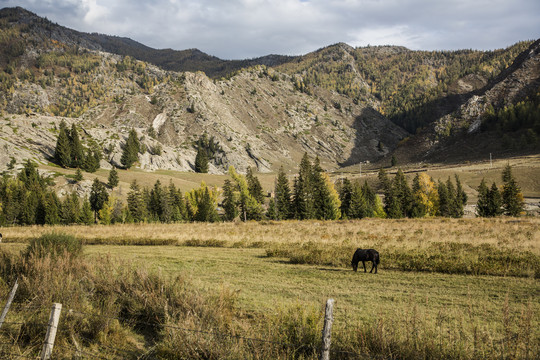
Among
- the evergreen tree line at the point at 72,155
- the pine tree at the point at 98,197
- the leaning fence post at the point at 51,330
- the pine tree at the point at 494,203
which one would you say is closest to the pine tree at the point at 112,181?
the pine tree at the point at 98,197

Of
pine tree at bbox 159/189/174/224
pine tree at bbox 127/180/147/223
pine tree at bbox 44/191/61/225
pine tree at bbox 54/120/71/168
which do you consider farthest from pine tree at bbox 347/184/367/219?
pine tree at bbox 54/120/71/168

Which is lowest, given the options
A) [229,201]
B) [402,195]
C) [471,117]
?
[229,201]

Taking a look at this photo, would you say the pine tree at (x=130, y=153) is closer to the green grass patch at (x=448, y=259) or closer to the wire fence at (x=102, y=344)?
the green grass patch at (x=448, y=259)

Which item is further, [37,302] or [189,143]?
[189,143]

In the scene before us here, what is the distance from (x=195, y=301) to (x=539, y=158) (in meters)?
147

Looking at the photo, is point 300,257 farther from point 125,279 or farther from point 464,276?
point 125,279

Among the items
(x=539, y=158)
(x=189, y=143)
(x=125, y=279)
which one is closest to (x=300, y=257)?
(x=125, y=279)

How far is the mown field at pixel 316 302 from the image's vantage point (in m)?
6.29

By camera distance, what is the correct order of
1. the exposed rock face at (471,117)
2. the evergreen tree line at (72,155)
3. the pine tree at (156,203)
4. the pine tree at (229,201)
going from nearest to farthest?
the pine tree at (229,201)
the pine tree at (156,203)
the evergreen tree line at (72,155)
the exposed rock face at (471,117)

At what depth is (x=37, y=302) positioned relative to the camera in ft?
30.6

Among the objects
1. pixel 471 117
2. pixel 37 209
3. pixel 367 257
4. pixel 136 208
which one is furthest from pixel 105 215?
pixel 471 117

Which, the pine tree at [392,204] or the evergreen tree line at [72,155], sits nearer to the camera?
the pine tree at [392,204]

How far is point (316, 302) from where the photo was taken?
394 inches

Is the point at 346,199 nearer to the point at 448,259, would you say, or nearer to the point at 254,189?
the point at 254,189
